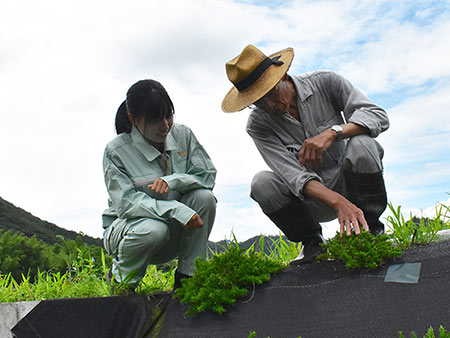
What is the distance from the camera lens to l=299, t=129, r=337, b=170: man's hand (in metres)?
2.76

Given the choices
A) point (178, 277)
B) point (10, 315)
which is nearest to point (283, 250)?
point (178, 277)

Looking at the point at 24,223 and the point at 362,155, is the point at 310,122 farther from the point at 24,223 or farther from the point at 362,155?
the point at 24,223

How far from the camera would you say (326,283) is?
8.38ft

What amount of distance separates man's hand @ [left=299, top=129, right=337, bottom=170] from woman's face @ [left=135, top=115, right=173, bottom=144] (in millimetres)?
770

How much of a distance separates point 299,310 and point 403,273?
536 mm

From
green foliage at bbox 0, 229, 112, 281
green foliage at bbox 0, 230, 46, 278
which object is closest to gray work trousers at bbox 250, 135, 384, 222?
green foliage at bbox 0, 229, 112, 281

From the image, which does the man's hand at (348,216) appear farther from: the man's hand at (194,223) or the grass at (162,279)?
the man's hand at (194,223)

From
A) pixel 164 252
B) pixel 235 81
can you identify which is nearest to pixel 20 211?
pixel 164 252

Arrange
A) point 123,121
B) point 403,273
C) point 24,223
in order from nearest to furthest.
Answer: point 403,273, point 123,121, point 24,223

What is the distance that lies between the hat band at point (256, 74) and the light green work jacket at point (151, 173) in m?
0.44

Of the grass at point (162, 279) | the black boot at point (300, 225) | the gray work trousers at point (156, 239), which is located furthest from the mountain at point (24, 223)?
the black boot at point (300, 225)

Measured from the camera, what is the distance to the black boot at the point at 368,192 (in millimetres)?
2873

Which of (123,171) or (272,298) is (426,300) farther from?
(123,171)

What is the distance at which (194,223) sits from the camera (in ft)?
9.06
